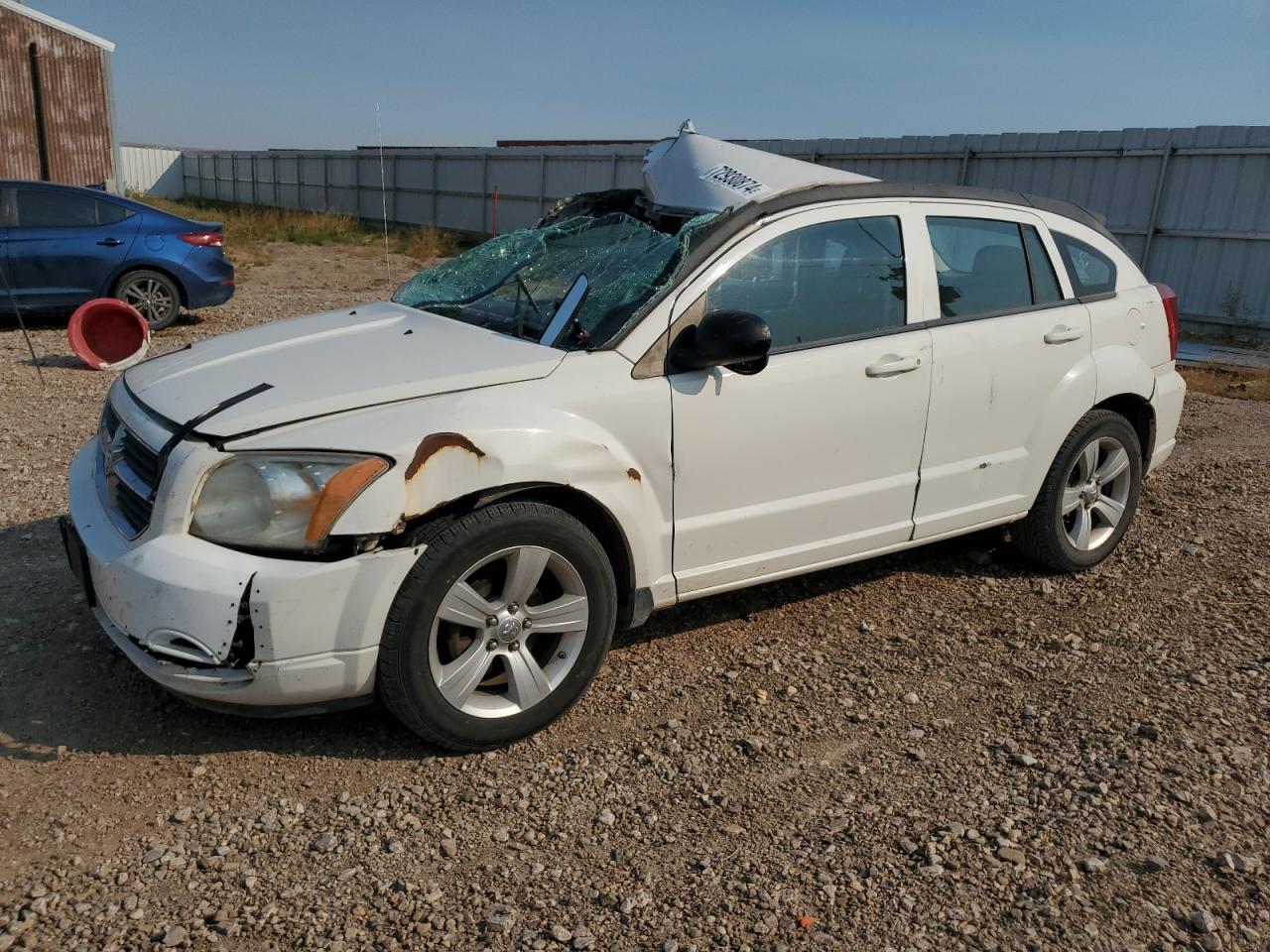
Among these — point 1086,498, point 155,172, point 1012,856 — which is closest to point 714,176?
point 1086,498

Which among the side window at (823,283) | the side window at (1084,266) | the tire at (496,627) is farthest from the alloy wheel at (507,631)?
the side window at (1084,266)

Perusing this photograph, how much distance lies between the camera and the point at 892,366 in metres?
3.98

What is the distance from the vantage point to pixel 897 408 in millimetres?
4047

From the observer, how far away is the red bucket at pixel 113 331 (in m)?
9.05

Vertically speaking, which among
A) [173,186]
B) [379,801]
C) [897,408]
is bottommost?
[173,186]

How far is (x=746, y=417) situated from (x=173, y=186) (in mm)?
47591

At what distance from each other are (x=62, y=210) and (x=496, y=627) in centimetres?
924

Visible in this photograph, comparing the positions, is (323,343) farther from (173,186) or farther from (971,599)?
(173,186)

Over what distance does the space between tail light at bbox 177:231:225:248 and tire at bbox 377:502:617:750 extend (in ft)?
29.7

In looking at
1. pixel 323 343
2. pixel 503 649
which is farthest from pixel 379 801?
pixel 323 343

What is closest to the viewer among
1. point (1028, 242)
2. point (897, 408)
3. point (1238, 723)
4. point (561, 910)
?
point (561, 910)

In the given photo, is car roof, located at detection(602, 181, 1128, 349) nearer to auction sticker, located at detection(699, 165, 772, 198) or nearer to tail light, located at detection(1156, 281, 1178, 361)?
auction sticker, located at detection(699, 165, 772, 198)

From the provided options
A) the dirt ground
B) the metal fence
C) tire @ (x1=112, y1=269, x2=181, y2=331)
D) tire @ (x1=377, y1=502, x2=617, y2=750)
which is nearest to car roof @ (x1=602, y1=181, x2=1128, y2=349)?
tire @ (x1=377, y1=502, x2=617, y2=750)

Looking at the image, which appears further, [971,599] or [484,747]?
[971,599]
